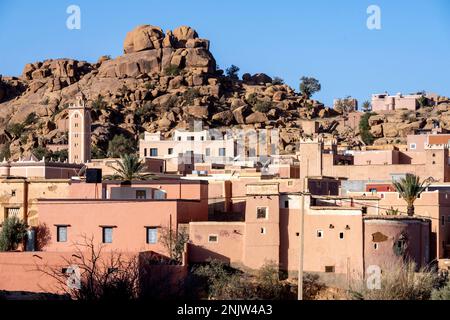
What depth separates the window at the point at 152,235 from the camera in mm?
34906

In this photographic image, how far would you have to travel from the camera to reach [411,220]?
34094 mm

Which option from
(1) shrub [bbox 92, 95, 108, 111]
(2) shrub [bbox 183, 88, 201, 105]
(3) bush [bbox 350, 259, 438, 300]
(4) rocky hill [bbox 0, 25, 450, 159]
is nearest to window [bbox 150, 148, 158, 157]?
(4) rocky hill [bbox 0, 25, 450, 159]

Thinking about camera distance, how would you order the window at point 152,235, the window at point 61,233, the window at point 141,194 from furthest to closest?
the window at point 141,194 < the window at point 61,233 < the window at point 152,235

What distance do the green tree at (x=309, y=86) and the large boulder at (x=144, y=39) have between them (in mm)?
16611

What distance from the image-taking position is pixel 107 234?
35.4m

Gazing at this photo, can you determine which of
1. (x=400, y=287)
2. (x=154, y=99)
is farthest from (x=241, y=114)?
(x=400, y=287)

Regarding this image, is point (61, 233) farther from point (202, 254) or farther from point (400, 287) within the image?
point (400, 287)

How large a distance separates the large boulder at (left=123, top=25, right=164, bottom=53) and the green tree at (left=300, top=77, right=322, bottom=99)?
16.6 metres

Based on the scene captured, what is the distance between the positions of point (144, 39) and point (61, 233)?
77.4 m

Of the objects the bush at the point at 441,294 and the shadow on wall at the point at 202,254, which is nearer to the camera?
the bush at the point at 441,294

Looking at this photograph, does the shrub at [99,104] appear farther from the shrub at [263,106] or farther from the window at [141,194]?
the window at [141,194]

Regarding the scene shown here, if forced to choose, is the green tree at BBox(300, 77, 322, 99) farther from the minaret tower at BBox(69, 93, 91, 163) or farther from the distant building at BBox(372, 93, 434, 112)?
the minaret tower at BBox(69, 93, 91, 163)

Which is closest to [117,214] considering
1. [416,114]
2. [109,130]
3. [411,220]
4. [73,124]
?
[411,220]

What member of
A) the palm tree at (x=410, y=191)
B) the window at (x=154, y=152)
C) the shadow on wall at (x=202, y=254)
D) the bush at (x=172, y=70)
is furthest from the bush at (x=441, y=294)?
the bush at (x=172, y=70)
